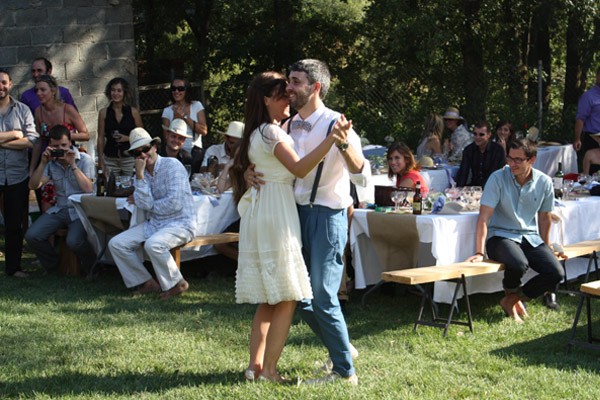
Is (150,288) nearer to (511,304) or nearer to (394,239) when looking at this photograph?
(394,239)

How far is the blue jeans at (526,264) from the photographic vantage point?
6922 millimetres

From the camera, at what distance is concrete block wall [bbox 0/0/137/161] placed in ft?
43.9

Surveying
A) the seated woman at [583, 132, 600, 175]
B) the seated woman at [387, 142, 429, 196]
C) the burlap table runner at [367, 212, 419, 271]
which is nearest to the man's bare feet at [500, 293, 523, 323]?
the burlap table runner at [367, 212, 419, 271]

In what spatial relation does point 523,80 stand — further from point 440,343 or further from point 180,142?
point 440,343

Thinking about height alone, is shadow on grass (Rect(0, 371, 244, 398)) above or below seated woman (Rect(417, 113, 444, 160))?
below

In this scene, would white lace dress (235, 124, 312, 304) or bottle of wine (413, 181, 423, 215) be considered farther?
bottle of wine (413, 181, 423, 215)

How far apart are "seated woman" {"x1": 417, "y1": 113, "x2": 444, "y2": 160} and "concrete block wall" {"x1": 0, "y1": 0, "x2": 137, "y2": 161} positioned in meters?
4.38

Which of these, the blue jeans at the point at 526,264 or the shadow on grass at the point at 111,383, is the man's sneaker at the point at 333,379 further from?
the blue jeans at the point at 526,264

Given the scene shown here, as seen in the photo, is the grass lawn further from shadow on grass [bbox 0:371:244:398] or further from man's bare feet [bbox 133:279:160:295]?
man's bare feet [bbox 133:279:160:295]

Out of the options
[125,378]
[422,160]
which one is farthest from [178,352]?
[422,160]

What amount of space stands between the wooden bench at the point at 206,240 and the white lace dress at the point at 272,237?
2.91 meters

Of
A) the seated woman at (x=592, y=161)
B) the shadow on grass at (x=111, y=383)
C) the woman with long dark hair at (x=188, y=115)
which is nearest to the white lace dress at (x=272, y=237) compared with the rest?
the shadow on grass at (x=111, y=383)

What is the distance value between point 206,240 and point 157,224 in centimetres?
44

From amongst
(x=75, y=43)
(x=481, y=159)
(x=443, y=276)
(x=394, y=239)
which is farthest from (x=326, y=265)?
(x=75, y=43)
